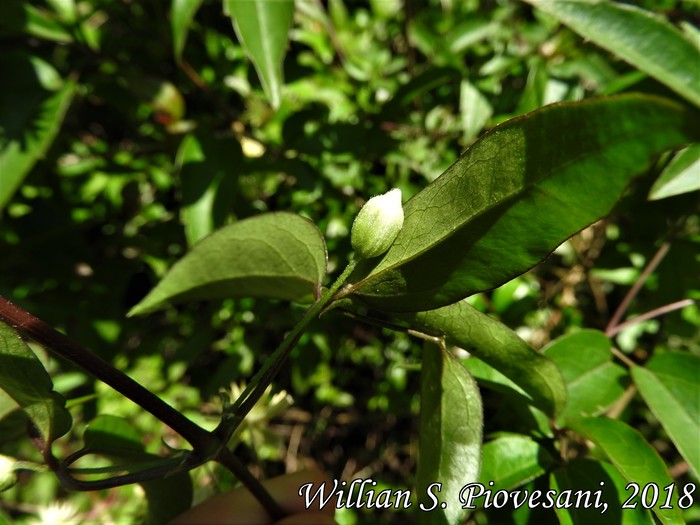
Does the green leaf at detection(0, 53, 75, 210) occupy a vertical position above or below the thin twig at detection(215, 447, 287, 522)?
above

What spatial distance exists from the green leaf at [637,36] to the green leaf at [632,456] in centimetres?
36

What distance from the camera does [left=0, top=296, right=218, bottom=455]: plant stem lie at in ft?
1.34

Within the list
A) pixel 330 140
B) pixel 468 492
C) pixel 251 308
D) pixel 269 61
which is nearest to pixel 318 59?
pixel 330 140

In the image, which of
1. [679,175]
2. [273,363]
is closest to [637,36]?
[679,175]

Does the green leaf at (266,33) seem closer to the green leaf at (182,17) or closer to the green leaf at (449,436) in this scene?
the green leaf at (182,17)

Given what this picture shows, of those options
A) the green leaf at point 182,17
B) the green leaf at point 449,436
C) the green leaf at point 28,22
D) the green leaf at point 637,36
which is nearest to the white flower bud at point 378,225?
the green leaf at point 449,436

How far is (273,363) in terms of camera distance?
449 mm

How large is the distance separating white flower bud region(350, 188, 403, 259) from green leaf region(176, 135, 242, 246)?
1.67 feet

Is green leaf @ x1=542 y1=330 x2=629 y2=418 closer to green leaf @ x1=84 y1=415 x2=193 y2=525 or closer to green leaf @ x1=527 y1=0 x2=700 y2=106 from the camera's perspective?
green leaf @ x1=527 y1=0 x2=700 y2=106

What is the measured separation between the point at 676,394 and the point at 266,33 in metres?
0.73

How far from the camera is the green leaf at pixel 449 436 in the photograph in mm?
446

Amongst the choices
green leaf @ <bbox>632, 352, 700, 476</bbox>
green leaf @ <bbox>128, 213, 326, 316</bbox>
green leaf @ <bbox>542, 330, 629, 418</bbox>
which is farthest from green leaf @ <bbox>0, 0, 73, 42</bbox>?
green leaf @ <bbox>632, 352, 700, 476</bbox>

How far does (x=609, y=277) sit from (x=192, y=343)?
89 centimetres

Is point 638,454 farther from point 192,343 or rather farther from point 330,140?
point 192,343
